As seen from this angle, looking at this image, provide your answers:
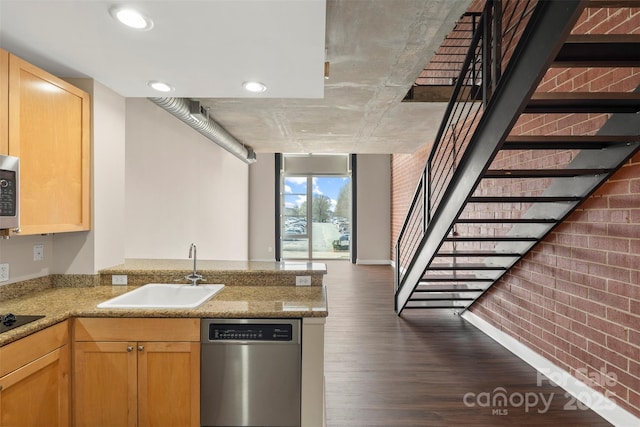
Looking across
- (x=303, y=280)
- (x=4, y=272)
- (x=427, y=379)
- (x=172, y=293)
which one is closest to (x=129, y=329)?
(x=172, y=293)

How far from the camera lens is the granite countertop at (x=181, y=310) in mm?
2023

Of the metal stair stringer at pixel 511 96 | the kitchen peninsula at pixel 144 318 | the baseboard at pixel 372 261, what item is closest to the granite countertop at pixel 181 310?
the kitchen peninsula at pixel 144 318

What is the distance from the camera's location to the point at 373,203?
9281mm

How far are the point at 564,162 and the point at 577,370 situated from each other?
1618mm

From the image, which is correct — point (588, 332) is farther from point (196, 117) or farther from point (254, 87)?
point (196, 117)

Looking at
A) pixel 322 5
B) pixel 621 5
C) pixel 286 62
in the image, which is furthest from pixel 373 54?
pixel 621 5

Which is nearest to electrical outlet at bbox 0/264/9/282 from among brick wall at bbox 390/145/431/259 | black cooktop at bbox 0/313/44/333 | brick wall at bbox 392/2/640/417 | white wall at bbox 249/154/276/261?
black cooktop at bbox 0/313/44/333

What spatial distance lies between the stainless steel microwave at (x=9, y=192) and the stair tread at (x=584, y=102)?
2732mm

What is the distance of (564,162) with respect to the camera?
2.79m

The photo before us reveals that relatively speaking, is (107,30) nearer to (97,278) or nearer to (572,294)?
(97,278)

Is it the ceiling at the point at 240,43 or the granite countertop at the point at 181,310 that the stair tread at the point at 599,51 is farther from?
the granite countertop at the point at 181,310

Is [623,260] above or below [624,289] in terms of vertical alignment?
above

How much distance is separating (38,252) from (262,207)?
6.87m

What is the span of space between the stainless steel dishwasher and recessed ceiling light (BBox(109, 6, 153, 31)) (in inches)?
64.1
